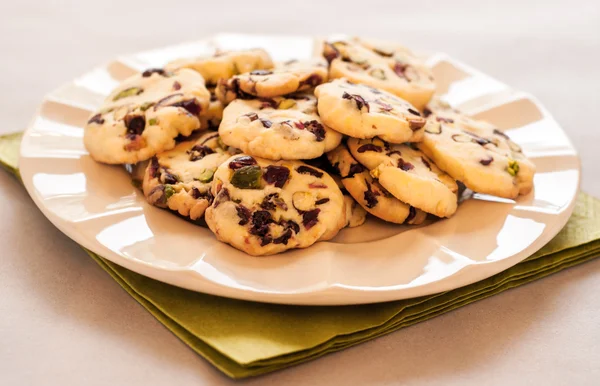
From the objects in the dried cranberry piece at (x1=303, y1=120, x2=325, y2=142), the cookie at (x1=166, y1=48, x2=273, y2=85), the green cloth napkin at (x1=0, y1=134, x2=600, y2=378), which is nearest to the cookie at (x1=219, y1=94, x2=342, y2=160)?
the dried cranberry piece at (x1=303, y1=120, x2=325, y2=142)

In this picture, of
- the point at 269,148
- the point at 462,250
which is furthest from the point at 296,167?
the point at 462,250

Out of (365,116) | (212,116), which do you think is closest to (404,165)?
(365,116)

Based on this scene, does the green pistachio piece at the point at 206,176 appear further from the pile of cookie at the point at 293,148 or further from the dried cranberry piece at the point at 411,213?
the dried cranberry piece at the point at 411,213

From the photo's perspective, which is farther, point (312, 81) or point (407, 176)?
point (312, 81)

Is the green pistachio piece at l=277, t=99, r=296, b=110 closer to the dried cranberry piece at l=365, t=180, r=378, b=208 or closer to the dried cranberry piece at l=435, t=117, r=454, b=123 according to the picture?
the dried cranberry piece at l=365, t=180, r=378, b=208

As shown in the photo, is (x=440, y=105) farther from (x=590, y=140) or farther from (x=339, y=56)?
(x=590, y=140)

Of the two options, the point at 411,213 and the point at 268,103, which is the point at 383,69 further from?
the point at 411,213
